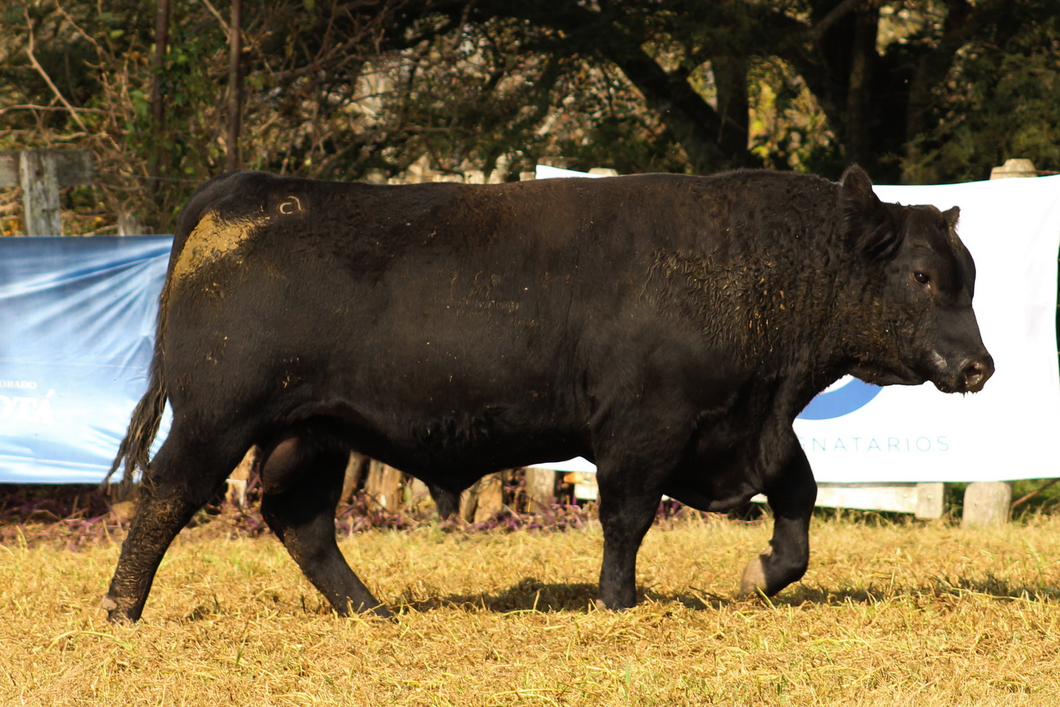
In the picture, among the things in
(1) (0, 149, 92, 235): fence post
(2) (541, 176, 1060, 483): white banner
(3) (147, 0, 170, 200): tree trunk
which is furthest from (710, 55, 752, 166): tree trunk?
(1) (0, 149, 92, 235): fence post

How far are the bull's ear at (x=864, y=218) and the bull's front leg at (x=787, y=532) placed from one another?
2.56ft

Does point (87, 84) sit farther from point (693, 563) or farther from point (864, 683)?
point (864, 683)

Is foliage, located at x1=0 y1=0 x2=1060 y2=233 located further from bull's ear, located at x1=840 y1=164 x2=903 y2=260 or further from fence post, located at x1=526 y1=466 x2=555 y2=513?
bull's ear, located at x1=840 y1=164 x2=903 y2=260

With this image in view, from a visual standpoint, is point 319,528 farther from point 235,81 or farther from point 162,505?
point 235,81

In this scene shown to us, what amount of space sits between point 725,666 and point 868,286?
156 centimetres

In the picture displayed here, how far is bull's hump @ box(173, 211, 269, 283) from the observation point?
423 centimetres

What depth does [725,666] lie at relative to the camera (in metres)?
3.62

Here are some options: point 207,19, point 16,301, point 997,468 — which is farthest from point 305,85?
point 997,468

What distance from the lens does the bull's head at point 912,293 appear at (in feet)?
13.9

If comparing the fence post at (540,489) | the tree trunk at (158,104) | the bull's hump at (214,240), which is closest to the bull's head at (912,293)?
the bull's hump at (214,240)

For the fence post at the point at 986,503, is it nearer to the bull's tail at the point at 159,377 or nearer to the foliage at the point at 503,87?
the foliage at the point at 503,87

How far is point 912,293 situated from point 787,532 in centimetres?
101

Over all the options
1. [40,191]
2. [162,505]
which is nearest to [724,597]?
[162,505]

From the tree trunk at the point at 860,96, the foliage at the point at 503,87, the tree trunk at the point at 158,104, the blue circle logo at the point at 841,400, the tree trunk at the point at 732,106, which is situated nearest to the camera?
the blue circle logo at the point at 841,400
